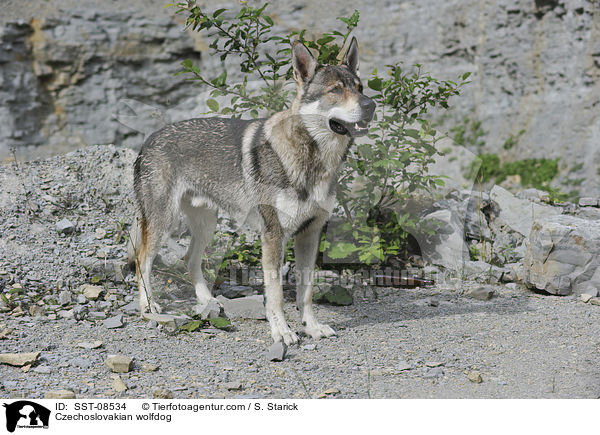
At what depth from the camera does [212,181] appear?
502cm

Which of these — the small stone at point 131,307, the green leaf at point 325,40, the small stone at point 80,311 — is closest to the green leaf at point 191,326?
the small stone at point 131,307

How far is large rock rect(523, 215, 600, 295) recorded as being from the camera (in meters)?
5.56

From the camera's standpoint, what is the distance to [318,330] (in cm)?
469

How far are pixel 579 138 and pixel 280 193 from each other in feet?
24.4

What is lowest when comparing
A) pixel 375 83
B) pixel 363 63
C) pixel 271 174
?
pixel 271 174

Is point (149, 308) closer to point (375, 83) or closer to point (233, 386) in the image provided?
point (233, 386)

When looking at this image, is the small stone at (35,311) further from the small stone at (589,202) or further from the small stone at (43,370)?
the small stone at (589,202)

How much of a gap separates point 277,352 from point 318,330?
553mm

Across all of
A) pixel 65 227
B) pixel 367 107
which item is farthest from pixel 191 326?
pixel 65 227

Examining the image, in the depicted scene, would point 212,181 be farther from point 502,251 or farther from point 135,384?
point 502,251
